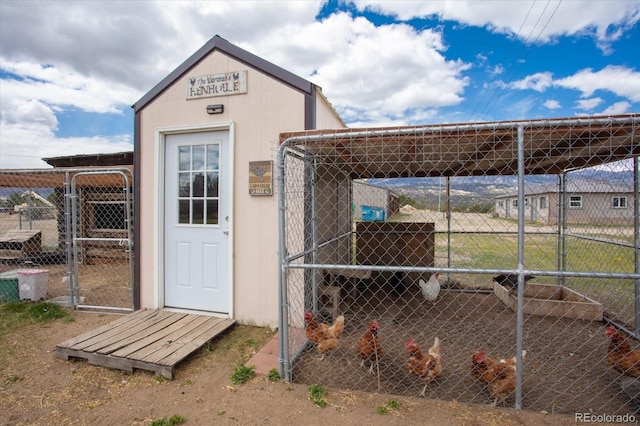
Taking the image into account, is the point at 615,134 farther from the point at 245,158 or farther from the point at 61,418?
the point at 61,418

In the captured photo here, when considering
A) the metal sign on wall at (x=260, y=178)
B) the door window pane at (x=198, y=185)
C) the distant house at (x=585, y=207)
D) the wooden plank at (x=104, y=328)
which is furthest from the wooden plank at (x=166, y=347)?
the distant house at (x=585, y=207)

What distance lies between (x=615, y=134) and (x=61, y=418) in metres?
4.91

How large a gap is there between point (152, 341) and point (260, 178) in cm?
209

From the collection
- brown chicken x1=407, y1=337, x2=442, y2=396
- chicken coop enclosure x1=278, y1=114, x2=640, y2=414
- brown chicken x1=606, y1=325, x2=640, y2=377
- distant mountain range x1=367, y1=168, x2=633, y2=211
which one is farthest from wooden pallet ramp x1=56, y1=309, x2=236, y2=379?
brown chicken x1=606, y1=325, x2=640, y2=377

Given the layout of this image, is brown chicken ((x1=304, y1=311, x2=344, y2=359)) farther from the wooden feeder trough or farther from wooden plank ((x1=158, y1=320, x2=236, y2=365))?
the wooden feeder trough

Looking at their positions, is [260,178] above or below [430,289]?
above

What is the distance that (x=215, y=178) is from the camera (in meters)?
4.40

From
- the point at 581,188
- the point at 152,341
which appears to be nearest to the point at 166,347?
the point at 152,341

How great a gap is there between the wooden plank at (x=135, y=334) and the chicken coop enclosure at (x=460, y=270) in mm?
1509

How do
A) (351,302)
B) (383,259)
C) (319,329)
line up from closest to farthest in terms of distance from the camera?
(319,329) < (351,302) < (383,259)

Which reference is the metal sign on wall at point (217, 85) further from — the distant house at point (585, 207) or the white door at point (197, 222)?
the distant house at point (585, 207)

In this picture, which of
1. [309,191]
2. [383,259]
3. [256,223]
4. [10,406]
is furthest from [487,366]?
[10,406]

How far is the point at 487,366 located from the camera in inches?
108

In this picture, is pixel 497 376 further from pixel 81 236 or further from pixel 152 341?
pixel 81 236
